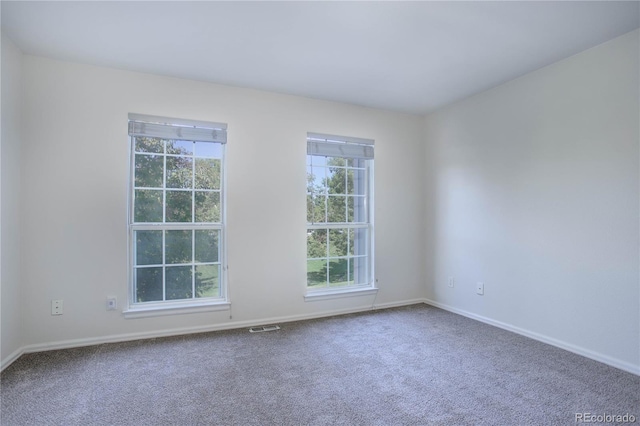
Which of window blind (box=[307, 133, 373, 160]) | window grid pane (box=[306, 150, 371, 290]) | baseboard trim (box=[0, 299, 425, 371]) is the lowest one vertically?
baseboard trim (box=[0, 299, 425, 371])

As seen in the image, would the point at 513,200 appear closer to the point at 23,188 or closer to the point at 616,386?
the point at 616,386

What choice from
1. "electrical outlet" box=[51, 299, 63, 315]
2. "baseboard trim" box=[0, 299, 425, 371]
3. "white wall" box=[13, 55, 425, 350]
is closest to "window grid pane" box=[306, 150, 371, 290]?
"white wall" box=[13, 55, 425, 350]

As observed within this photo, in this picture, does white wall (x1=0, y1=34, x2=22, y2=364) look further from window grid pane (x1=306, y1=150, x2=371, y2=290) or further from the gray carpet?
window grid pane (x1=306, y1=150, x2=371, y2=290)

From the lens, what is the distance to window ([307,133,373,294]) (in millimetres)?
3650

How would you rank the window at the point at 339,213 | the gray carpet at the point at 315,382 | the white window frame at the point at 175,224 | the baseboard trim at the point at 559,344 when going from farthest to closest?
the window at the point at 339,213, the white window frame at the point at 175,224, the baseboard trim at the point at 559,344, the gray carpet at the point at 315,382

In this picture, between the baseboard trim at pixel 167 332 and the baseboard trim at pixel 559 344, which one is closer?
the baseboard trim at pixel 559 344

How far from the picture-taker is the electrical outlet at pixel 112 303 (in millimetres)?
2777


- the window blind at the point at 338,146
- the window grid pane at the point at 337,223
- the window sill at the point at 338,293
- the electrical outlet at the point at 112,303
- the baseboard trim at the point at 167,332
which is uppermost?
the window blind at the point at 338,146

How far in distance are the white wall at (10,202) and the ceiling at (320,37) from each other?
24cm

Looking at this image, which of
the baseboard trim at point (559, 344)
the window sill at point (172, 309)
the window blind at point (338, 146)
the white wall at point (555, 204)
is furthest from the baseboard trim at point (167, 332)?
the window blind at point (338, 146)

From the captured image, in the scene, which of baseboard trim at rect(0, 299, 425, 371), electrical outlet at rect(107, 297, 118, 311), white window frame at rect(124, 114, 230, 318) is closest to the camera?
baseboard trim at rect(0, 299, 425, 371)

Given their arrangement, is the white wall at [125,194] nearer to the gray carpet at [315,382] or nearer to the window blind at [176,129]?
the window blind at [176,129]

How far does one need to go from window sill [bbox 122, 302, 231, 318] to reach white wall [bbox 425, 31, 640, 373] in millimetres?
2633

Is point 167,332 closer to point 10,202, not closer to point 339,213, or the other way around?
point 10,202
